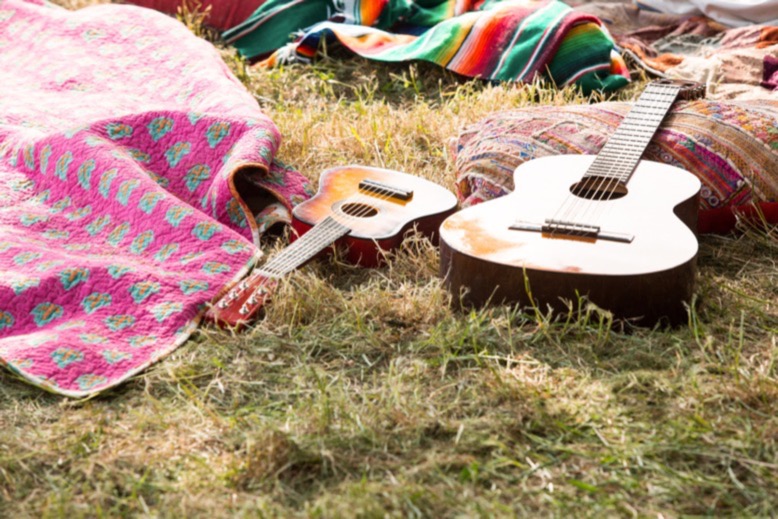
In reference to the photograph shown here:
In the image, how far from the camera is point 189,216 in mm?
2543

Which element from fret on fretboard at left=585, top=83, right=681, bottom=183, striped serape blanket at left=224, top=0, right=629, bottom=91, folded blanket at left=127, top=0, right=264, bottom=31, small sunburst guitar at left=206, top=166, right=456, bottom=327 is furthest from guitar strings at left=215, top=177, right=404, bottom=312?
folded blanket at left=127, top=0, right=264, bottom=31

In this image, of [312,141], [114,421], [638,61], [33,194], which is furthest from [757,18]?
[114,421]

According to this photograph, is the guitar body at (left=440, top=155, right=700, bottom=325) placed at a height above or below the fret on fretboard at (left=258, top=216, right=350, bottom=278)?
above

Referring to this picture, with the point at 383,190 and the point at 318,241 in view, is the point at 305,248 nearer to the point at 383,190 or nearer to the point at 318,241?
the point at 318,241

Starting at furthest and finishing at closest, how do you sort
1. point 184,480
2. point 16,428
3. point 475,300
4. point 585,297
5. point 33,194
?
point 33,194, point 475,300, point 585,297, point 16,428, point 184,480

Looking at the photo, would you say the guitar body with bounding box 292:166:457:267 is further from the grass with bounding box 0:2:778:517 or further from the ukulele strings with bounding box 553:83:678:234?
the ukulele strings with bounding box 553:83:678:234

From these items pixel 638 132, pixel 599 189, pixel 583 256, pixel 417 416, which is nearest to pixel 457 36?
pixel 638 132

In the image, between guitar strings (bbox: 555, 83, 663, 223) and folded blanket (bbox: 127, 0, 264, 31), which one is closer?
guitar strings (bbox: 555, 83, 663, 223)

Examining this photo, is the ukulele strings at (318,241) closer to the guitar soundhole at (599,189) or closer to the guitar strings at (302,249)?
the guitar strings at (302,249)

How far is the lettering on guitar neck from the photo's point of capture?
2.62m

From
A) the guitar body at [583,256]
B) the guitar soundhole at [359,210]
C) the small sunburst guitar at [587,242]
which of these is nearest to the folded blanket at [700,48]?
the small sunburst guitar at [587,242]

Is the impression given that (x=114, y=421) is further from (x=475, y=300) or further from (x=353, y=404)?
(x=475, y=300)

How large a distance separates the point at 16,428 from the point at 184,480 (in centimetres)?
41

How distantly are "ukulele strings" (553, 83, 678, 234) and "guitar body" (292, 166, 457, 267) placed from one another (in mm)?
380
